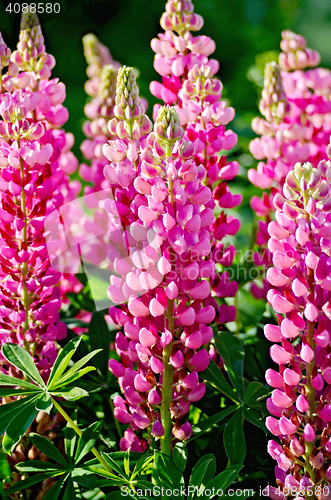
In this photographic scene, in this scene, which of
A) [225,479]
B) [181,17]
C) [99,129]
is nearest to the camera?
[225,479]

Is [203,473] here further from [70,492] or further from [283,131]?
[283,131]

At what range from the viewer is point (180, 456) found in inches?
31.2

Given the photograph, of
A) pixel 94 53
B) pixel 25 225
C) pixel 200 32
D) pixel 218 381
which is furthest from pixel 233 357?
pixel 200 32

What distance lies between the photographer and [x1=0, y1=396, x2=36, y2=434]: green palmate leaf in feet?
2.57

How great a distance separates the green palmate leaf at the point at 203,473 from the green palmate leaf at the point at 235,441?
0.10 ft

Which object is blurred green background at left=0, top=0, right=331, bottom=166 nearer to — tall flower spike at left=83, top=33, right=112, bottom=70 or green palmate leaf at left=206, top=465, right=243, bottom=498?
tall flower spike at left=83, top=33, right=112, bottom=70

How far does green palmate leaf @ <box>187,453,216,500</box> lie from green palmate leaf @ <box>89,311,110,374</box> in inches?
11.7

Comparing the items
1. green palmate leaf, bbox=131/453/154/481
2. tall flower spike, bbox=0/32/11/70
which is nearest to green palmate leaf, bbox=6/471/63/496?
green palmate leaf, bbox=131/453/154/481

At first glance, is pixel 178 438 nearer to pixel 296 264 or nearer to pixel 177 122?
pixel 296 264

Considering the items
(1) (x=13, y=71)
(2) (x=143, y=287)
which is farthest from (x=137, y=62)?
(2) (x=143, y=287)

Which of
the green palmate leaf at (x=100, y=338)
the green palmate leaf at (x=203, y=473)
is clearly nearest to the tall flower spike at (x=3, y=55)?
the green palmate leaf at (x=100, y=338)

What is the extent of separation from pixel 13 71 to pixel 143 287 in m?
0.44

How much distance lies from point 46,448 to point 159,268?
1.04ft

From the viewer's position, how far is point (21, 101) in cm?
89
